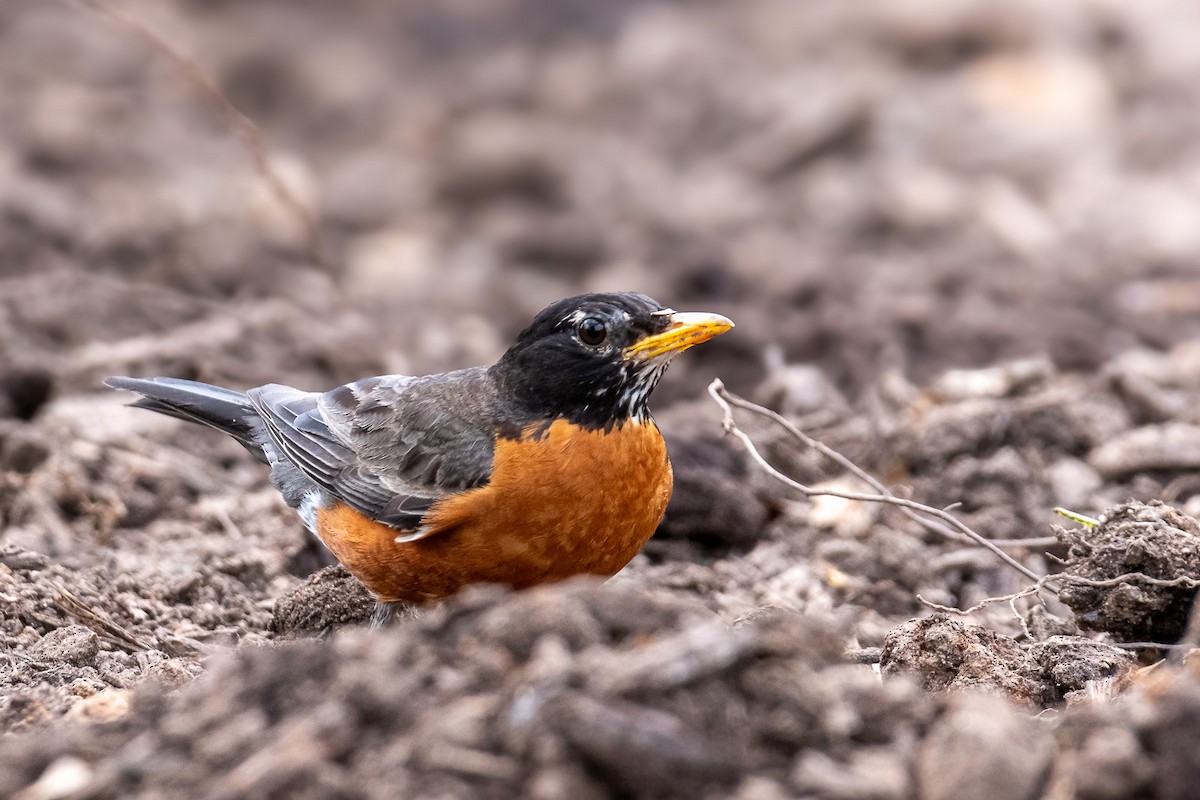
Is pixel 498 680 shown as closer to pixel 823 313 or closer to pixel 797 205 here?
pixel 823 313

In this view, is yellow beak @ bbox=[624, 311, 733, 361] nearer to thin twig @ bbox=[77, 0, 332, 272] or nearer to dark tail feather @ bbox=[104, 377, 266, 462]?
dark tail feather @ bbox=[104, 377, 266, 462]

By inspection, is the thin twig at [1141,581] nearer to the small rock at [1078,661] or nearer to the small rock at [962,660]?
the small rock at [1078,661]

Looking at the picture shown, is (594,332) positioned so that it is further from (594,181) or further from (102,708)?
(594,181)

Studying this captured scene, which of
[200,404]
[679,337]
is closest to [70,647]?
[200,404]

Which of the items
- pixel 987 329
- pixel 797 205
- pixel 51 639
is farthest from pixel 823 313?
pixel 51 639

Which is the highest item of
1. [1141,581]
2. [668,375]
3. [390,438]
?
[390,438]

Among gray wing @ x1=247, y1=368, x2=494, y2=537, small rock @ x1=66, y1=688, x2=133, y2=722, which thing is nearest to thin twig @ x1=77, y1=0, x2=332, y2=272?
gray wing @ x1=247, y1=368, x2=494, y2=537
